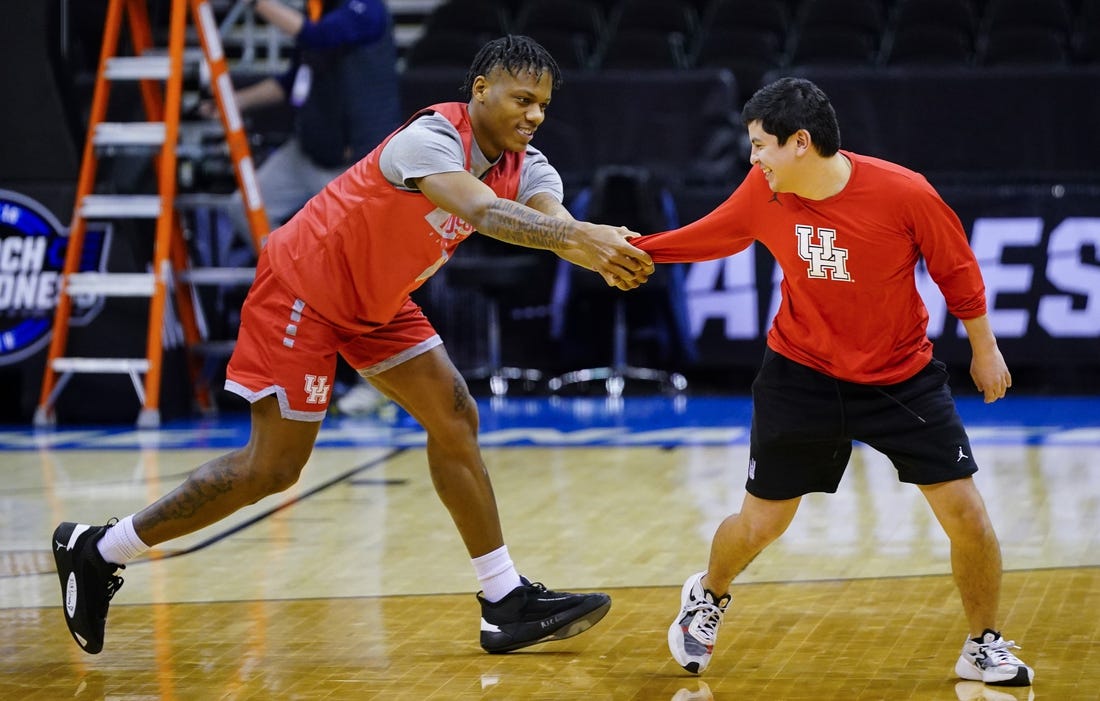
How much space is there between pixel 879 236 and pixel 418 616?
6.31ft

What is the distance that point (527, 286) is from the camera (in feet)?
35.9

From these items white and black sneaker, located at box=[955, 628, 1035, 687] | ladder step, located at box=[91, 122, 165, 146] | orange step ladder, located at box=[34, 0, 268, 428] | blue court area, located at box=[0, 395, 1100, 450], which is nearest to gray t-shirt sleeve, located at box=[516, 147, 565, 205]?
white and black sneaker, located at box=[955, 628, 1035, 687]

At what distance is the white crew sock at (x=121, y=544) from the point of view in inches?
179

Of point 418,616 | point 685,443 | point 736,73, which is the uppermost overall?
point 736,73

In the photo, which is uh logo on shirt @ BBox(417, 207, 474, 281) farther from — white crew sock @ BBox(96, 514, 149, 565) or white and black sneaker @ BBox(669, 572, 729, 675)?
white and black sneaker @ BBox(669, 572, 729, 675)

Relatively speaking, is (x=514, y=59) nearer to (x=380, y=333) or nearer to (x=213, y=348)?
A: (x=380, y=333)

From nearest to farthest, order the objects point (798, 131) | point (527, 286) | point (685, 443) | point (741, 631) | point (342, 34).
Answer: point (798, 131) → point (741, 631) → point (685, 443) → point (342, 34) → point (527, 286)

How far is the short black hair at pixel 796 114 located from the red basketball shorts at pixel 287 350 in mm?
1347

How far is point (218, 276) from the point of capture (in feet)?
31.6

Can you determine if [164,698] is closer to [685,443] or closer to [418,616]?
[418,616]

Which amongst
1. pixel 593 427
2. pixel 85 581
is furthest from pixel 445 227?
pixel 593 427

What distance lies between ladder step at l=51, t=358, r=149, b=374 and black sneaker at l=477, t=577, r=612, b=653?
533 cm

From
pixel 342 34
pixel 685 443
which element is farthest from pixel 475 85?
pixel 342 34

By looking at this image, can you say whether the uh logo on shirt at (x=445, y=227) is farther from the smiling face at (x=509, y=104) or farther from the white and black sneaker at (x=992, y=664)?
the white and black sneaker at (x=992, y=664)
